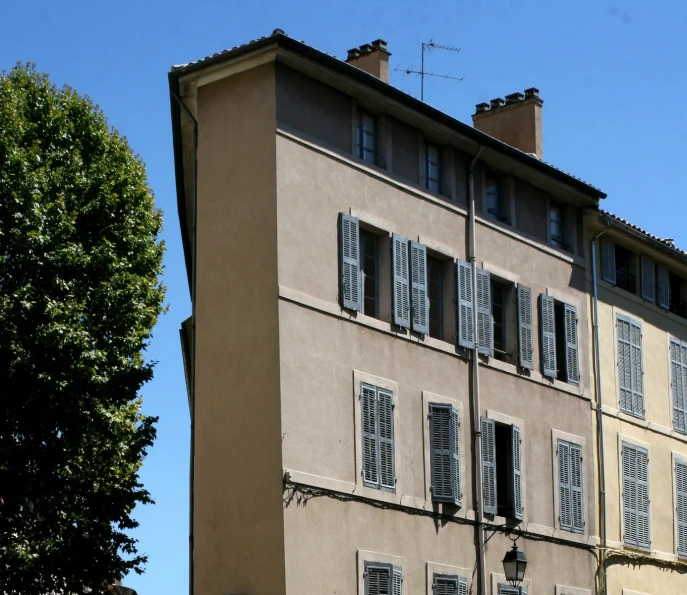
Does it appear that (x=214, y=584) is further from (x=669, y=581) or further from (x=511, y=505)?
(x=669, y=581)

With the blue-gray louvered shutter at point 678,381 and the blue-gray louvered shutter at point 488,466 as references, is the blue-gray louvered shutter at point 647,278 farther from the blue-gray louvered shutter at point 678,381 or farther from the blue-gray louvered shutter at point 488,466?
the blue-gray louvered shutter at point 488,466

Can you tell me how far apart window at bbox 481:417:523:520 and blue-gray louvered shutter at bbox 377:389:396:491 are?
7.49ft

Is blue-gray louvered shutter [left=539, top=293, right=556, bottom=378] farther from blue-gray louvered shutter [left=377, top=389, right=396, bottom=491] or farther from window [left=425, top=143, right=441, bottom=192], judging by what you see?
blue-gray louvered shutter [left=377, top=389, right=396, bottom=491]

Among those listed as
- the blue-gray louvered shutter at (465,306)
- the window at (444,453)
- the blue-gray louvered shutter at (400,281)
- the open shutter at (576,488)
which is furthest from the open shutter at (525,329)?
the blue-gray louvered shutter at (400,281)

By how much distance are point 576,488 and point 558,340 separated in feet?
8.51

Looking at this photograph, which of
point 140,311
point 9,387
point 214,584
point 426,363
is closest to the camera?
point 214,584

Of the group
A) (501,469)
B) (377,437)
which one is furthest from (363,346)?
(501,469)

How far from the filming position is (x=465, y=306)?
2464 centimetres

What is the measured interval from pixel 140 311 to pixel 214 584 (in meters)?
8.69

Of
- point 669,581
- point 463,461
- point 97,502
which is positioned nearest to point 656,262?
point 669,581

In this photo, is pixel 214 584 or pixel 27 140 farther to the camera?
pixel 27 140

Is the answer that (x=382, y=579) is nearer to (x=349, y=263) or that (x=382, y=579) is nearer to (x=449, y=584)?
(x=449, y=584)

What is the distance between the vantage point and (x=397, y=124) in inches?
949

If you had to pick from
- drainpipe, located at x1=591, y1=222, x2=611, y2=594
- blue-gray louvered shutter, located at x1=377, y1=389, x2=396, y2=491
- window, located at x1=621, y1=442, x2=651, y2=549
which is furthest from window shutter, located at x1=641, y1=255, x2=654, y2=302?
blue-gray louvered shutter, located at x1=377, y1=389, x2=396, y2=491
